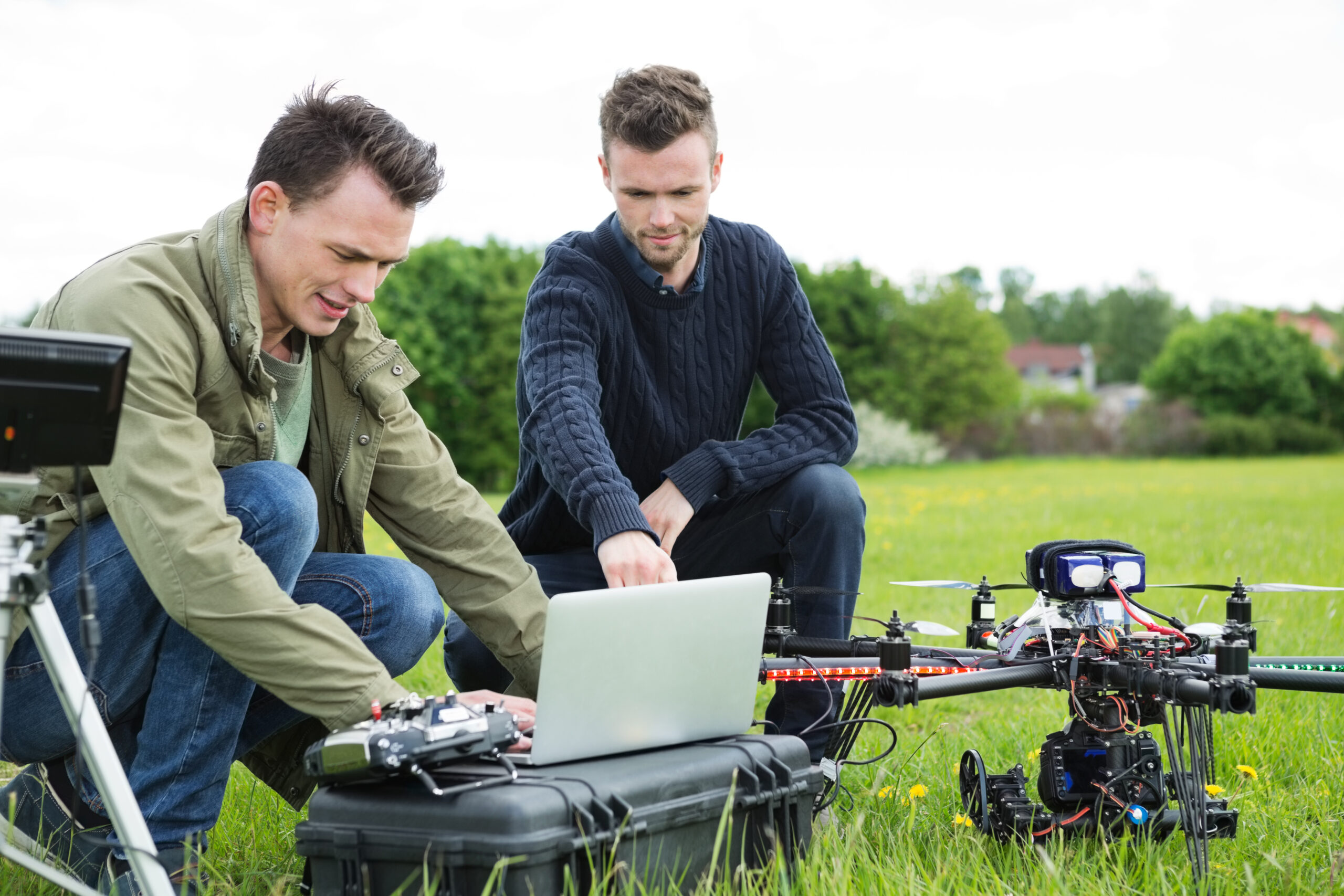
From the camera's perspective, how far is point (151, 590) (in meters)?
2.71

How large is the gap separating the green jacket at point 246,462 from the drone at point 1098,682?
0.90 metres

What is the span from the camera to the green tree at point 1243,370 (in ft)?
194

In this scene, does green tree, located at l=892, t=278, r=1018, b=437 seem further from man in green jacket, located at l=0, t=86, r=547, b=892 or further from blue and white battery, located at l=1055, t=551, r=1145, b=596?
blue and white battery, located at l=1055, t=551, r=1145, b=596

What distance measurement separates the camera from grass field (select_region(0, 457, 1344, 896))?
2.56 metres

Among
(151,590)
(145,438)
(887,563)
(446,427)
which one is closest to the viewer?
(145,438)

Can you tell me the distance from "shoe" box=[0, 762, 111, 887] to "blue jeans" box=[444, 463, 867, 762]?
1255mm

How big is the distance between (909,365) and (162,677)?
157ft

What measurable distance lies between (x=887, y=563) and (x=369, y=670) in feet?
23.0

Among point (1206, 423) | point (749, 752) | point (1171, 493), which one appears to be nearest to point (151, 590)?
point (749, 752)

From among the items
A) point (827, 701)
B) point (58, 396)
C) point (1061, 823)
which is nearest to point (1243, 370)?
point (827, 701)

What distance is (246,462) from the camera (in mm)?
2988

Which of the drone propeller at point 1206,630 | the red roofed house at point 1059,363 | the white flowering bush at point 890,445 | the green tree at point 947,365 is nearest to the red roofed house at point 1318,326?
the red roofed house at point 1059,363

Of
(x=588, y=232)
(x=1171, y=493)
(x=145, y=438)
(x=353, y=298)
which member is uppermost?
(x=588, y=232)

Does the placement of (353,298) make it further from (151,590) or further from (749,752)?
(749,752)
